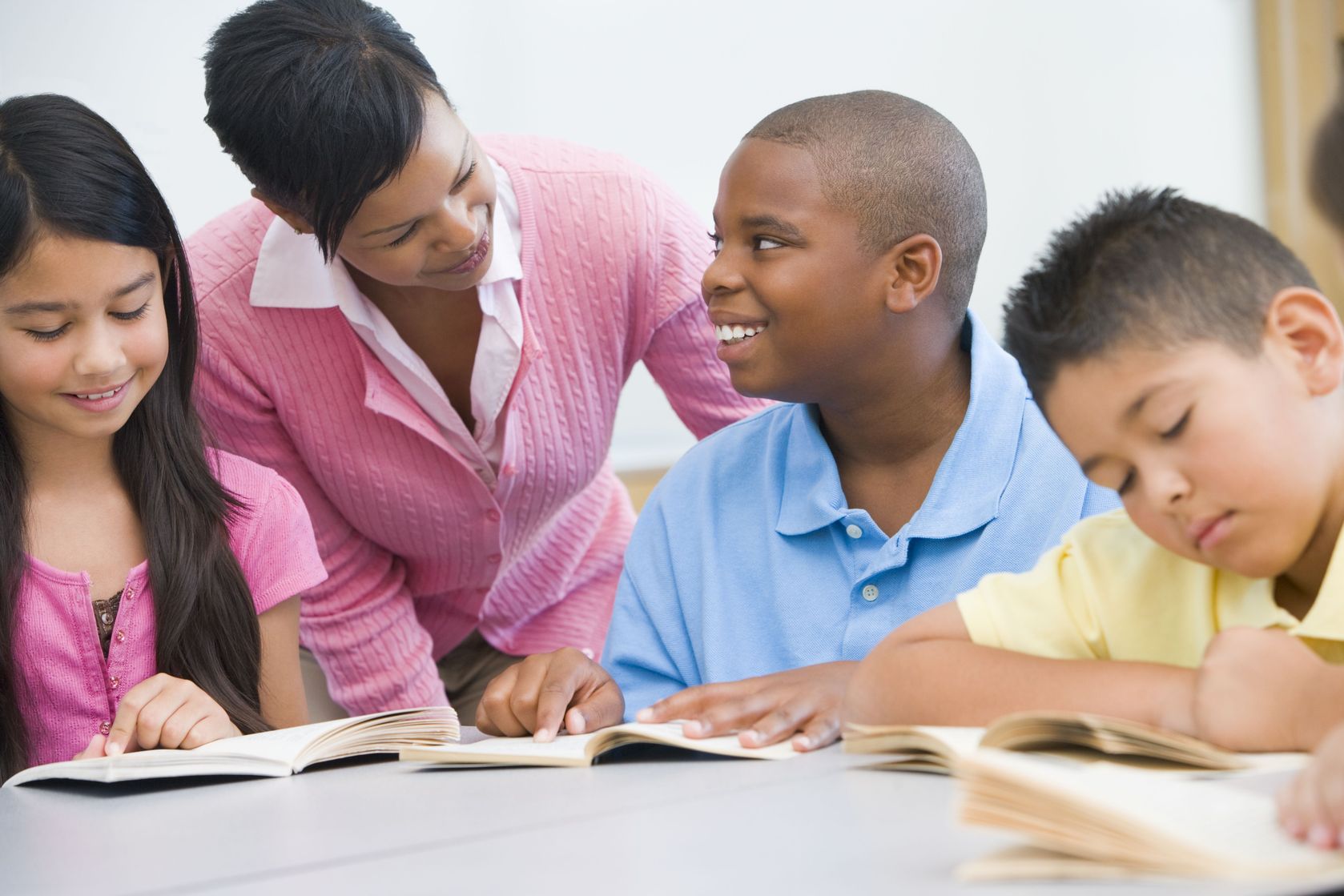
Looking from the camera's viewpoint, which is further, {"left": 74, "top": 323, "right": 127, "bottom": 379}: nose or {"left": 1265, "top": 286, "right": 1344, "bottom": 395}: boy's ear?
{"left": 74, "top": 323, "right": 127, "bottom": 379}: nose

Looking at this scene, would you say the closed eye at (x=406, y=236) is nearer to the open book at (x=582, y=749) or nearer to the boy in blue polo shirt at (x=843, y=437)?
the boy in blue polo shirt at (x=843, y=437)

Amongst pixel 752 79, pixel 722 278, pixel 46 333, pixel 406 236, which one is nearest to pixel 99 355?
pixel 46 333

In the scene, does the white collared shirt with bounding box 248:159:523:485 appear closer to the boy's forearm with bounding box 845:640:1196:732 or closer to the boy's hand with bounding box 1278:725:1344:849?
the boy's forearm with bounding box 845:640:1196:732

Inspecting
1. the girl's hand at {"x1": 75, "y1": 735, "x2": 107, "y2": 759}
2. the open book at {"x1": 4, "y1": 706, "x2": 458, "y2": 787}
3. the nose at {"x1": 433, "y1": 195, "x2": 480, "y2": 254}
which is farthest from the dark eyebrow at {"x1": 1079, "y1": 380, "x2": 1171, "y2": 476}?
the girl's hand at {"x1": 75, "y1": 735, "x2": 107, "y2": 759}

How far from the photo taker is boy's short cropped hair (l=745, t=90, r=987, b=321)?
1.30 meters

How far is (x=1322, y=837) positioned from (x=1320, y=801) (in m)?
0.02

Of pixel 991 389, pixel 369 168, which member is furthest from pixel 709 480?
pixel 369 168

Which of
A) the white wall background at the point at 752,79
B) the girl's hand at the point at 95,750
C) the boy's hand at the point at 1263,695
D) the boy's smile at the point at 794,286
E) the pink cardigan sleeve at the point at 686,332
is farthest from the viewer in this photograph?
the white wall background at the point at 752,79

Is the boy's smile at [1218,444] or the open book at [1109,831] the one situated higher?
the boy's smile at [1218,444]

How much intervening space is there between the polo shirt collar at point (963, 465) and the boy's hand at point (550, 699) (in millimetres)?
234

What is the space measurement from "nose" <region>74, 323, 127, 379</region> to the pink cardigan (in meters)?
0.26

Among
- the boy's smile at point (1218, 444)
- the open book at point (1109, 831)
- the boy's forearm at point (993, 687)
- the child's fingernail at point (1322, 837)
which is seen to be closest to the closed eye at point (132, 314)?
the boy's forearm at point (993, 687)

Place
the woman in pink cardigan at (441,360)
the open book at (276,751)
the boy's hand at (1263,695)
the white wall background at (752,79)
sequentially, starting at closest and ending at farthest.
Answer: the boy's hand at (1263,695)
the open book at (276,751)
the woman in pink cardigan at (441,360)
the white wall background at (752,79)

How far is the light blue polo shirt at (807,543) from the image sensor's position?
1237mm
